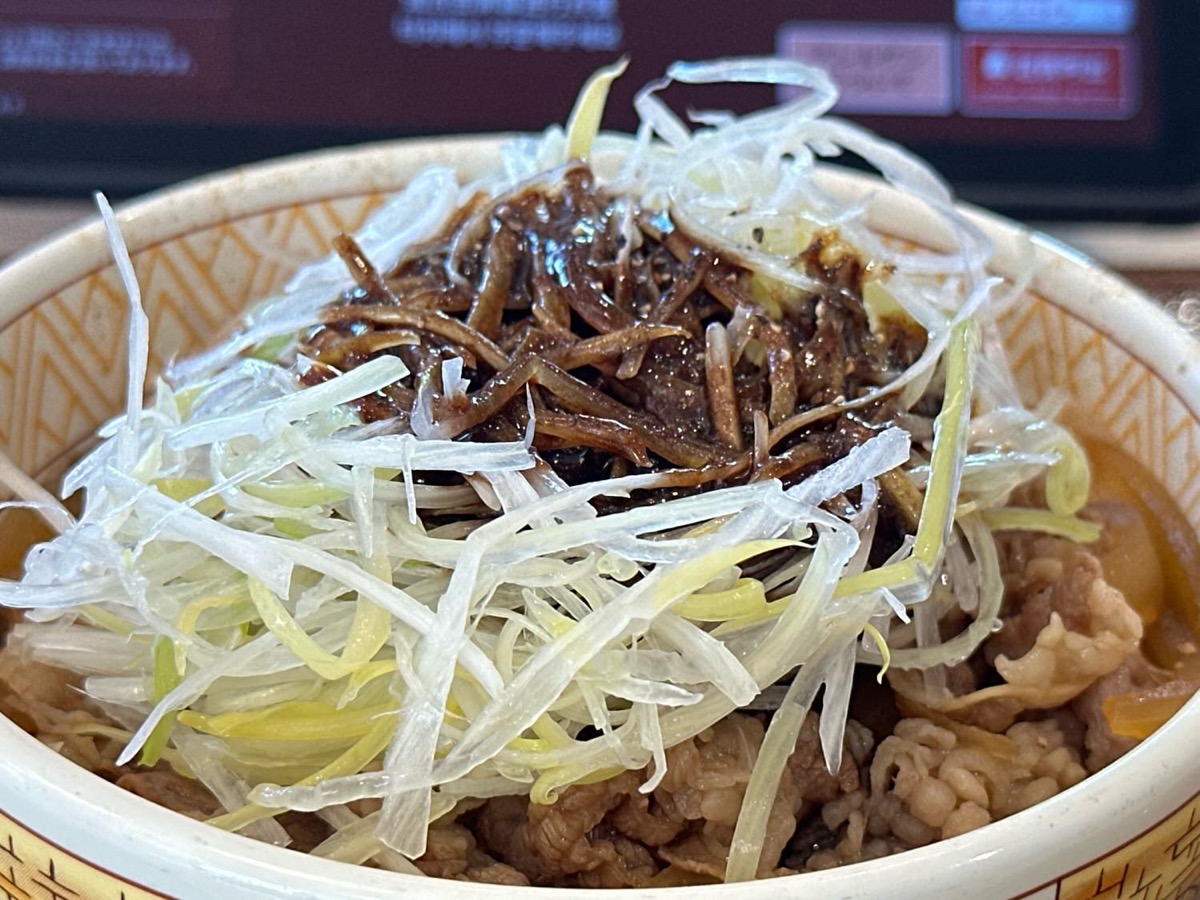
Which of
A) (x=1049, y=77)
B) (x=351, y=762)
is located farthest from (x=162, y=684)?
(x=1049, y=77)

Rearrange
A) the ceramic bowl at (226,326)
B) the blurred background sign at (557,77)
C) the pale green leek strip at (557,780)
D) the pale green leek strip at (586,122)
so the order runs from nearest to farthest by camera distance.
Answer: the ceramic bowl at (226,326) < the pale green leek strip at (557,780) < the pale green leek strip at (586,122) < the blurred background sign at (557,77)

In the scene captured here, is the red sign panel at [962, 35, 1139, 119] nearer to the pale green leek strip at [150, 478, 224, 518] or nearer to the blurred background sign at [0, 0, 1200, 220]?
the blurred background sign at [0, 0, 1200, 220]

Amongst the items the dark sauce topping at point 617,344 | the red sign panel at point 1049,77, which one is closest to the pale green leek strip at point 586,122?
the dark sauce topping at point 617,344

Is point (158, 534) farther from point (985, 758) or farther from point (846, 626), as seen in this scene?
point (985, 758)

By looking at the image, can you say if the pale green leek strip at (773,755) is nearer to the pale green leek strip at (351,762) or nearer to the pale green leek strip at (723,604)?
the pale green leek strip at (723,604)

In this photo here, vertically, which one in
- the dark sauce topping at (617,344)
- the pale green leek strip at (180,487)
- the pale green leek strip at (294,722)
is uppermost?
the dark sauce topping at (617,344)

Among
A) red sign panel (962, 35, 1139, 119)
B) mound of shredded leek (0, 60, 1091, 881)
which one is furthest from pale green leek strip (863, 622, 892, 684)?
red sign panel (962, 35, 1139, 119)

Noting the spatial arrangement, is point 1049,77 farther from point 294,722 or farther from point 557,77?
point 294,722
